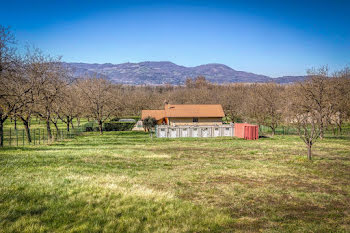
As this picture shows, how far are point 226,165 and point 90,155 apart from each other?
944 centimetres

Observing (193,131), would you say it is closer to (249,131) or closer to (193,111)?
(249,131)

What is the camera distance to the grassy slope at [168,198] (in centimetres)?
671

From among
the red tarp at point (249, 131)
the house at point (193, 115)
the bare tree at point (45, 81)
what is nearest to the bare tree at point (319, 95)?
the red tarp at point (249, 131)

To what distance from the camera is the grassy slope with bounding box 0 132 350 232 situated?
22.0 ft

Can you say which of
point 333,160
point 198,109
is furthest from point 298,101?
point 333,160

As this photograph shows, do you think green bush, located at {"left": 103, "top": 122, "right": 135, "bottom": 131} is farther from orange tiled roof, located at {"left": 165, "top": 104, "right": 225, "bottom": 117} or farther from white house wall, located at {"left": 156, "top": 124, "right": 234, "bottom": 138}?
white house wall, located at {"left": 156, "top": 124, "right": 234, "bottom": 138}

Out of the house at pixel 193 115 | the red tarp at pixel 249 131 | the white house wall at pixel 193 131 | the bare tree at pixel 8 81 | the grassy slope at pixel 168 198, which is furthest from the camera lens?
the house at pixel 193 115

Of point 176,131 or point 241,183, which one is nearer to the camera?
point 241,183

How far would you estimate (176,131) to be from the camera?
126ft

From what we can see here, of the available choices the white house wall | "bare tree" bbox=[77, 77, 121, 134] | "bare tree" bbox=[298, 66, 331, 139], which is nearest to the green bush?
"bare tree" bbox=[77, 77, 121, 134]

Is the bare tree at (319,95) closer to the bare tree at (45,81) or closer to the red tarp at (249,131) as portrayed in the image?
the red tarp at (249,131)

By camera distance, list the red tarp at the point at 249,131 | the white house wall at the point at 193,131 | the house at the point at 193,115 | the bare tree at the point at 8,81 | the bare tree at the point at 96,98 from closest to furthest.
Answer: the bare tree at the point at 8,81 → the red tarp at the point at 249,131 → the white house wall at the point at 193,131 → the bare tree at the point at 96,98 → the house at the point at 193,115

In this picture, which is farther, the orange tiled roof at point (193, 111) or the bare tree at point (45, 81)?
the orange tiled roof at point (193, 111)

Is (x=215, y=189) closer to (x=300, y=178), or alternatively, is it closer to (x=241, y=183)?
(x=241, y=183)
